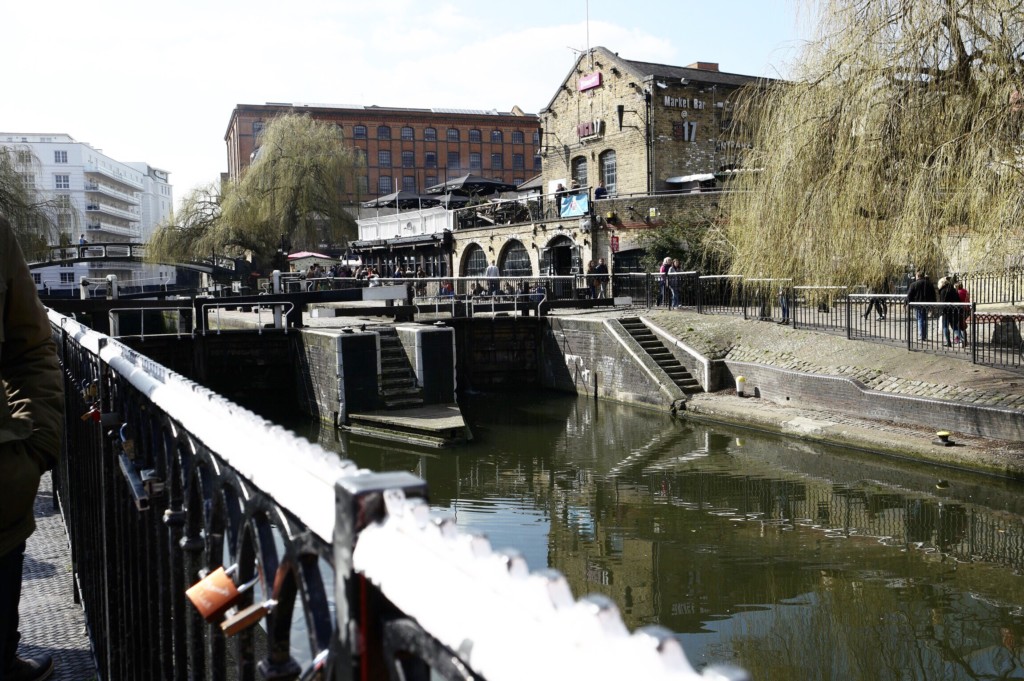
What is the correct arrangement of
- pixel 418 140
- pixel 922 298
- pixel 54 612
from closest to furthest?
pixel 54 612 < pixel 922 298 < pixel 418 140

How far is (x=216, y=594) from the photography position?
5.42ft

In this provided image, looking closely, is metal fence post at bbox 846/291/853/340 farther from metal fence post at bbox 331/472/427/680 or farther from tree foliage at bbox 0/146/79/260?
tree foliage at bbox 0/146/79/260

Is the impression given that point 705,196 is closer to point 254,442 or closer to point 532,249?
point 532,249

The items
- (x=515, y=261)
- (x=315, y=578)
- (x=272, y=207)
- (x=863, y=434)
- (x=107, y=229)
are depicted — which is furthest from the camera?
(x=107, y=229)

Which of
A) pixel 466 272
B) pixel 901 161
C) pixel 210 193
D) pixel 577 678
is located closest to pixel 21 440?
pixel 577 678

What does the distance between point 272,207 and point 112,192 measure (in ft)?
237

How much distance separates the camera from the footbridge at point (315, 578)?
0.84 m

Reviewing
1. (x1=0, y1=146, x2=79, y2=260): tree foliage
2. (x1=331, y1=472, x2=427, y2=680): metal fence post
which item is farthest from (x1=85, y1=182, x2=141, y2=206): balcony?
(x1=331, y1=472, x2=427, y2=680): metal fence post

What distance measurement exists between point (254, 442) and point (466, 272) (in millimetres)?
39521

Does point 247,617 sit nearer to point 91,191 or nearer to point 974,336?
point 974,336

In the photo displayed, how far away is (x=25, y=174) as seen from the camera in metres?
41.0

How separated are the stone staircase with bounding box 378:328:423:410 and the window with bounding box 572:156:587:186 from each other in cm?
1988

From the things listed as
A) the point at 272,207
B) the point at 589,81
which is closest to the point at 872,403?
the point at 589,81

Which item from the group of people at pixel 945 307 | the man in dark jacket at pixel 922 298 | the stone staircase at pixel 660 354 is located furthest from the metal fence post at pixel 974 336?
the stone staircase at pixel 660 354
